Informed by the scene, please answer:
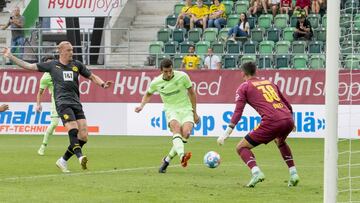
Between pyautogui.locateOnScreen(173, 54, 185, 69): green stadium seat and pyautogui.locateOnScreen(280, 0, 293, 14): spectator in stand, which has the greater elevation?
pyautogui.locateOnScreen(280, 0, 293, 14): spectator in stand

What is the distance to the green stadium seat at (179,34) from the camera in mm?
35469

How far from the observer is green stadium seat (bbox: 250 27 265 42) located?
113ft

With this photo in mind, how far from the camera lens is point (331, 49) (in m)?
10.0

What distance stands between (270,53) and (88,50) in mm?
7030

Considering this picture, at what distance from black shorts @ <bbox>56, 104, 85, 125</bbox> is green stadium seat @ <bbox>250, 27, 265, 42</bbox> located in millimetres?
16295

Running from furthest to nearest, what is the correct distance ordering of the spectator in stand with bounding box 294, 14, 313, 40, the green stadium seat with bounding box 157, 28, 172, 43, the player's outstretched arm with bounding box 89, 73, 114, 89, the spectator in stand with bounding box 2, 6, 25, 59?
the spectator in stand with bounding box 2, 6, 25, 59
the green stadium seat with bounding box 157, 28, 172, 43
the spectator in stand with bounding box 294, 14, 313, 40
the player's outstretched arm with bounding box 89, 73, 114, 89

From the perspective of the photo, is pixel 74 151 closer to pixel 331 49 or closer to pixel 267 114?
pixel 267 114

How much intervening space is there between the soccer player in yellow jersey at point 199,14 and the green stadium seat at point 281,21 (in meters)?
2.50

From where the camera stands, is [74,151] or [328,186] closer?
[328,186]

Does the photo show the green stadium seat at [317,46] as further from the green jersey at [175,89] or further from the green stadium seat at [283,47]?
the green jersey at [175,89]

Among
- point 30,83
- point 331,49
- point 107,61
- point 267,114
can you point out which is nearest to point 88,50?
point 107,61

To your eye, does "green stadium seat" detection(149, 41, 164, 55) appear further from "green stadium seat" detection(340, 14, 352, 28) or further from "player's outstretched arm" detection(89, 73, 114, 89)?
"player's outstretched arm" detection(89, 73, 114, 89)

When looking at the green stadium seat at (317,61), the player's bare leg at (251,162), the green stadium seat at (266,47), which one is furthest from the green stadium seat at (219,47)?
the player's bare leg at (251,162)

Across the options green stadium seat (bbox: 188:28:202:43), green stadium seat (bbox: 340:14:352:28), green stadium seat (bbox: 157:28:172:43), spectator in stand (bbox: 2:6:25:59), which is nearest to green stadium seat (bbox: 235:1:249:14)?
green stadium seat (bbox: 188:28:202:43)
